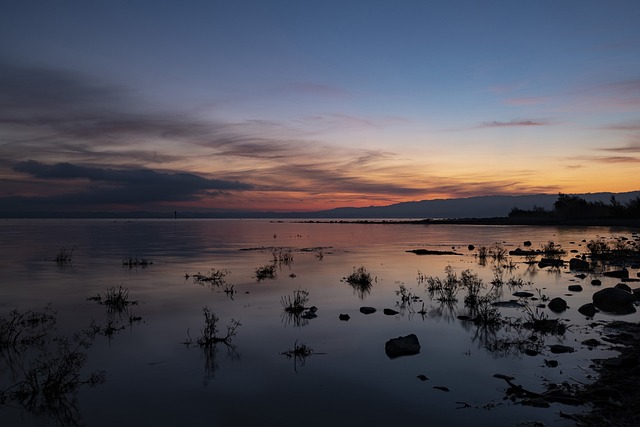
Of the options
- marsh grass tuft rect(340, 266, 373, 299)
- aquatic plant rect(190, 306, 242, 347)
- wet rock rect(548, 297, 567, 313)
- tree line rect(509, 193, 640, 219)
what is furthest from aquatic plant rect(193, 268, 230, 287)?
tree line rect(509, 193, 640, 219)

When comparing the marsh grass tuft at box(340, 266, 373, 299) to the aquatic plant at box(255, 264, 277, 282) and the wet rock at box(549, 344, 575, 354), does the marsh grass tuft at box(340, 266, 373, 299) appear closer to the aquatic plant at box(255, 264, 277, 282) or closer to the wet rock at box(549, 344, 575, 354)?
the aquatic plant at box(255, 264, 277, 282)

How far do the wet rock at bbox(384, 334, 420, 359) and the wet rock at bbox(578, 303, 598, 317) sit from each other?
7.59 meters

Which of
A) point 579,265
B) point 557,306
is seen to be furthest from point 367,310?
point 579,265

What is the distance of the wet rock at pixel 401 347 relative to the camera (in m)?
12.3

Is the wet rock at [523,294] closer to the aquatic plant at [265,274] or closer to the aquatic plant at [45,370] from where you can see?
the aquatic plant at [265,274]

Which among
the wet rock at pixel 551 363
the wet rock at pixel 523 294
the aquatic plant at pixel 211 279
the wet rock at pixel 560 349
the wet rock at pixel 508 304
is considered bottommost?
the aquatic plant at pixel 211 279

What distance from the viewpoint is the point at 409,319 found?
1644 centimetres

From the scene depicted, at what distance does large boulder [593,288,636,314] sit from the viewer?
16297 millimetres

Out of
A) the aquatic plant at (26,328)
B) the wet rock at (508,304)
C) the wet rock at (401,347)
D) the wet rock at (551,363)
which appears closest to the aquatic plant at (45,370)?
the aquatic plant at (26,328)

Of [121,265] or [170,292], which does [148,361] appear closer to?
[170,292]

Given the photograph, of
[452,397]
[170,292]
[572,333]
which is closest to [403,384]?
[452,397]

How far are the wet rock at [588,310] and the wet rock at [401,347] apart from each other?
24.9ft

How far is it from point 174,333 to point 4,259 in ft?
110

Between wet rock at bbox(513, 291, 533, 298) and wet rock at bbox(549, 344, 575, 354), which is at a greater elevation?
wet rock at bbox(513, 291, 533, 298)
